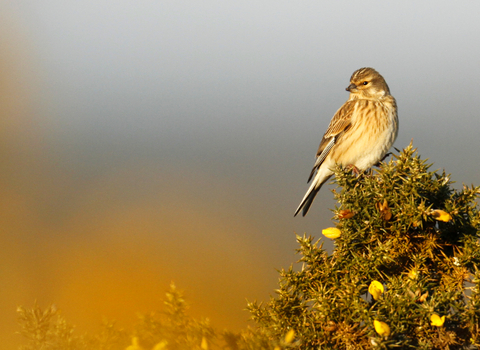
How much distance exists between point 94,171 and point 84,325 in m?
10.8

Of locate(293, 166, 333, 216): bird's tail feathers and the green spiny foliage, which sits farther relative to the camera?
locate(293, 166, 333, 216): bird's tail feathers

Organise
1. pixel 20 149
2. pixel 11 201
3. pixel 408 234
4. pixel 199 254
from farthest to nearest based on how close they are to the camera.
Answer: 1. pixel 20 149
2. pixel 11 201
3. pixel 199 254
4. pixel 408 234

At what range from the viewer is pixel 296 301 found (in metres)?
2.02

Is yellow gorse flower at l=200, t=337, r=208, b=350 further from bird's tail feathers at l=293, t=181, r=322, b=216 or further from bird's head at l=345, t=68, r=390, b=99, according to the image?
bird's head at l=345, t=68, r=390, b=99

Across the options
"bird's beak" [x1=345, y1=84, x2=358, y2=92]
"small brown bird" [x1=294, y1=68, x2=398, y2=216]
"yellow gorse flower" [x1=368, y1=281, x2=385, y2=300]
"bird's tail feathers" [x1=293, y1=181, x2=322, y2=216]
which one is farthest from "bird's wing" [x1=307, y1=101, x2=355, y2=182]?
"yellow gorse flower" [x1=368, y1=281, x2=385, y2=300]

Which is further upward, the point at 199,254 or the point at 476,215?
the point at 199,254

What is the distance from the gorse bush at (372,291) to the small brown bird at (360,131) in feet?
7.73

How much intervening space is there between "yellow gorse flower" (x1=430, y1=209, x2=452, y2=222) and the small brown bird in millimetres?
2462

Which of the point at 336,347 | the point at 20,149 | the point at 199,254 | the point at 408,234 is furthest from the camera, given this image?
the point at 20,149

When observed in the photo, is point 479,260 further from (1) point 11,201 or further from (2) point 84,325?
(1) point 11,201

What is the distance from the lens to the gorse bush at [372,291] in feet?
5.47

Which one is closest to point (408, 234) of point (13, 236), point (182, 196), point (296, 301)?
point (296, 301)

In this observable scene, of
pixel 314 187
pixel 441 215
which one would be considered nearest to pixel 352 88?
pixel 314 187

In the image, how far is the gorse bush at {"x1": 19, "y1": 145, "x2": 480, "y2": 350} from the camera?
1.67m
